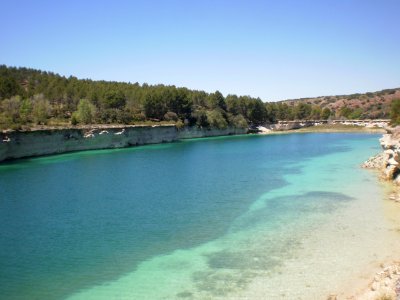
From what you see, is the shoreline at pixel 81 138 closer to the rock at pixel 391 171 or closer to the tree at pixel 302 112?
the rock at pixel 391 171

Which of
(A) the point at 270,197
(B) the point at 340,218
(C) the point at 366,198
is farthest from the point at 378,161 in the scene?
(B) the point at 340,218

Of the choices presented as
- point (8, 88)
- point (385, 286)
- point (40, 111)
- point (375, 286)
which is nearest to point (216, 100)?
point (8, 88)

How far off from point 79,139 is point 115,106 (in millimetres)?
25680

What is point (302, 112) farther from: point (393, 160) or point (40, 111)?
point (393, 160)

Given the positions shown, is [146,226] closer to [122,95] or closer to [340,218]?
[340,218]

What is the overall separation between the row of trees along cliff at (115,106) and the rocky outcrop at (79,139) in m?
2.39

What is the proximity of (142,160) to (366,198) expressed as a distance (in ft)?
105

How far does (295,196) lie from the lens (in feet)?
92.7

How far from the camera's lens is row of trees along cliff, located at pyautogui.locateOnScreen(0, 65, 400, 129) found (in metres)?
67.8

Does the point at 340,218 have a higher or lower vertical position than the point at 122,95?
lower

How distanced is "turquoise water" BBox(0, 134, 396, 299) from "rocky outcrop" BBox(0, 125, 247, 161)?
44.0 ft

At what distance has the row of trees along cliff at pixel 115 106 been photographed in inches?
2667

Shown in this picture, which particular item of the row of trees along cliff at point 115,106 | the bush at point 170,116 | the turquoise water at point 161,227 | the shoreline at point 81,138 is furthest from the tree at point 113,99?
the turquoise water at point 161,227

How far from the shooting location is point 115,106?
90.1m
